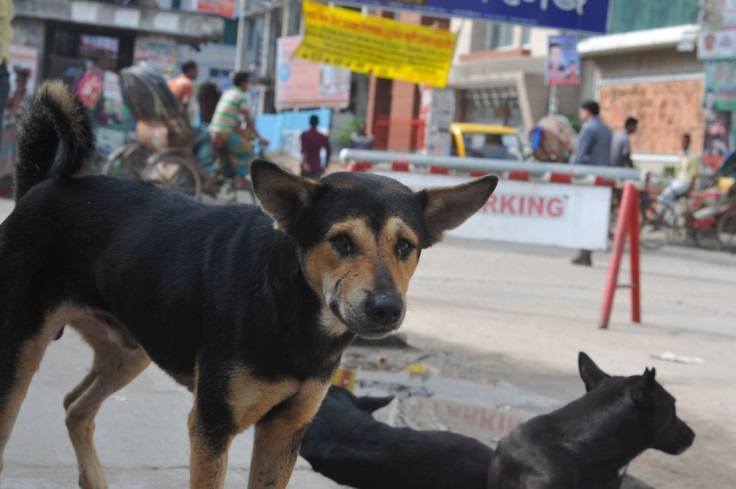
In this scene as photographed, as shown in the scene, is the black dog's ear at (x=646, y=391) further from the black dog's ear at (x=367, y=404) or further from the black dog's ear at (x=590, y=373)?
the black dog's ear at (x=367, y=404)

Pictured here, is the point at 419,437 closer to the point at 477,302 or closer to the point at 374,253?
the point at 374,253

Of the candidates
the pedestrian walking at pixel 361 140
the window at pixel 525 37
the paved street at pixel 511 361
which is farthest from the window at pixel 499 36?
the paved street at pixel 511 361

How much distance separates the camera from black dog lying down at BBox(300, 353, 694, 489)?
12.2 feet

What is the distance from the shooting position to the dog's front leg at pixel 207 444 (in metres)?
2.84

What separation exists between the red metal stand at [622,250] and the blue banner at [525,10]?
5.46 metres

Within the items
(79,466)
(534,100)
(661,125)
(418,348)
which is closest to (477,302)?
(418,348)

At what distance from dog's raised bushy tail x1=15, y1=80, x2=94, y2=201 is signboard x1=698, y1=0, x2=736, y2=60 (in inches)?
781

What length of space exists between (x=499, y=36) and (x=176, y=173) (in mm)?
21143

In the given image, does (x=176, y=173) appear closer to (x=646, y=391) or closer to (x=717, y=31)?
(x=646, y=391)

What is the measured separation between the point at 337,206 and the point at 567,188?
575cm

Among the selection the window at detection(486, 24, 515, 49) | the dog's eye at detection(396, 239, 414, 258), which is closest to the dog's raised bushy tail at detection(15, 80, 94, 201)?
the dog's eye at detection(396, 239, 414, 258)

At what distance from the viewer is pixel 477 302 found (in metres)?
9.09

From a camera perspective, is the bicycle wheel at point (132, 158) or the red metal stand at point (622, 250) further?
the bicycle wheel at point (132, 158)

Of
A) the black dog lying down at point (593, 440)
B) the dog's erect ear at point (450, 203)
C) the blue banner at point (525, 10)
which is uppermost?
the blue banner at point (525, 10)
